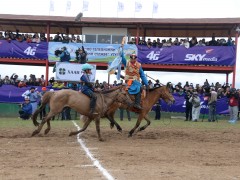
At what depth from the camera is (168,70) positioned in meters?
34.3

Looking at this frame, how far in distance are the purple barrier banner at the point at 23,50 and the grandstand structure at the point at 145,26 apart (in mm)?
520

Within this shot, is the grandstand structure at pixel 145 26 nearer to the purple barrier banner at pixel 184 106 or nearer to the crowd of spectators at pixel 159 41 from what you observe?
the crowd of spectators at pixel 159 41

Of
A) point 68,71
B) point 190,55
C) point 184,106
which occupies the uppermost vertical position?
point 190,55

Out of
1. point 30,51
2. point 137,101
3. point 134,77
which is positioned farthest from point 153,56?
point 137,101

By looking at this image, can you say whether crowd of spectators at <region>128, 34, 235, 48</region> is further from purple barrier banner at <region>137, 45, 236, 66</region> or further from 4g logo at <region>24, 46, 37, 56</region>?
4g logo at <region>24, 46, 37, 56</region>

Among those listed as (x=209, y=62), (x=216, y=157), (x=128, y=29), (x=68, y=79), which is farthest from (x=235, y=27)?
(x=216, y=157)

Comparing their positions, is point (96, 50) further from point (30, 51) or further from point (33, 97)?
point (33, 97)

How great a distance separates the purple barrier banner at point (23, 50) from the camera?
3228 cm

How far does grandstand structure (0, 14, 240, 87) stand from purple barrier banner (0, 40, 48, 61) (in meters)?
0.52

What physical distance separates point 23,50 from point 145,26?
986cm

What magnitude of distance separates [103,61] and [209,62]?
801 centimetres

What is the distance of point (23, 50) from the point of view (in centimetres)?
3247

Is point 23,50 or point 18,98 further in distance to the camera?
point 23,50

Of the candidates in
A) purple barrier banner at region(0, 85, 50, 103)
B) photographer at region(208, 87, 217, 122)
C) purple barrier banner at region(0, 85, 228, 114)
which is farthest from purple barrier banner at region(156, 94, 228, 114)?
purple barrier banner at region(0, 85, 50, 103)
